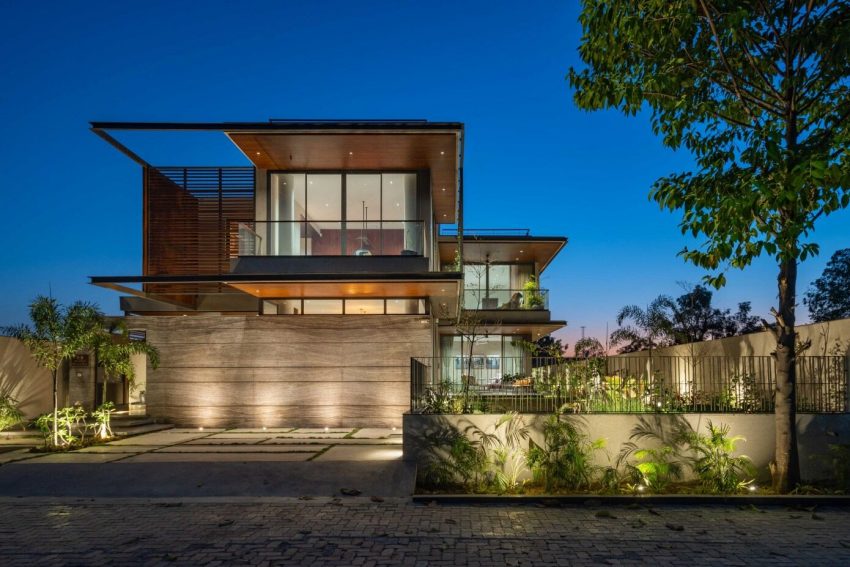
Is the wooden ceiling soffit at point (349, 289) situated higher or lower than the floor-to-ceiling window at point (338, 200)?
lower

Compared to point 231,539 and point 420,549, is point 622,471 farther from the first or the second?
point 231,539

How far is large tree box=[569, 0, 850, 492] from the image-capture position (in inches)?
287

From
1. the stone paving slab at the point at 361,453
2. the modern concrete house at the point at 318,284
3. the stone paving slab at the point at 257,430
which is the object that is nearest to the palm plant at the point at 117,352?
the modern concrete house at the point at 318,284

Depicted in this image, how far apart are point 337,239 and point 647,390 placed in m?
8.88

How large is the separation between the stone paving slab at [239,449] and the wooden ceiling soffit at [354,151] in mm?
7427

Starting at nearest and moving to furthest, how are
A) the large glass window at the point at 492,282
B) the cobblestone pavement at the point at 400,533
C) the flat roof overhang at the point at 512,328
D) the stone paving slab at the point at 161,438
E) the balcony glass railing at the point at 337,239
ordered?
the cobblestone pavement at the point at 400,533 < the stone paving slab at the point at 161,438 < the balcony glass railing at the point at 337,239 < the flat roof overhang at the point at 512,328 < the large glass window at the point at 492,282

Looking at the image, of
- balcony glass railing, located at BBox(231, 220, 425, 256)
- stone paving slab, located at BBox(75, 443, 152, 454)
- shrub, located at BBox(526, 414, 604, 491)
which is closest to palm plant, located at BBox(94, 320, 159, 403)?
stone paving slab, located at BBox(75, 443, 152, 454)

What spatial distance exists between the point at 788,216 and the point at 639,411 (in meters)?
3.66

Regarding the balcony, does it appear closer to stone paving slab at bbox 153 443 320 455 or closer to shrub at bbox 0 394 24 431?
stone paving slab at bbox 153 443 320 455

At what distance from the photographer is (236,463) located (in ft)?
32.9

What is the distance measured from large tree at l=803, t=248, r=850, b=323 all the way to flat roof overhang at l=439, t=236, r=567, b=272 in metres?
20.4

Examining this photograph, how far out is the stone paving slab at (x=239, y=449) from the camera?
11.4 metres

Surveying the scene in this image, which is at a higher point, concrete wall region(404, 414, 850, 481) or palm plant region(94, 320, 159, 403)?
palm plant region(94, 320, 159, 403)

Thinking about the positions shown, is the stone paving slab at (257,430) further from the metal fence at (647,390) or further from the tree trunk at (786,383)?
the tree trunk at (786,383)
